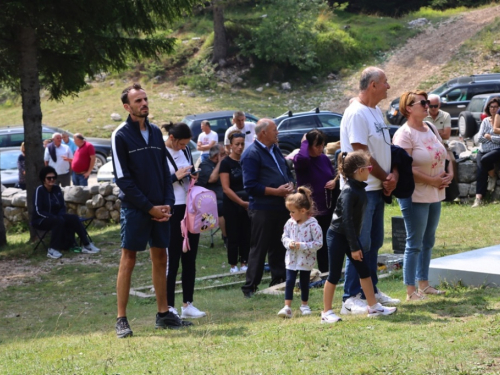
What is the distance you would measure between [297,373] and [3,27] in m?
10.8

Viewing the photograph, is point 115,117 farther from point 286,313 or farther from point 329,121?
point 286,313

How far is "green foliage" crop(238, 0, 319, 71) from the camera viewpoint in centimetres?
3938

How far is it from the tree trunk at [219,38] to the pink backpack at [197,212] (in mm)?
33524

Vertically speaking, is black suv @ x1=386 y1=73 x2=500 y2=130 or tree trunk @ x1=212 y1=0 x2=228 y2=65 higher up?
tree trunk @ x1=212 y1=0 x2=228 y2=65

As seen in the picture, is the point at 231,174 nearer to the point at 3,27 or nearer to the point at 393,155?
the point at 393,155

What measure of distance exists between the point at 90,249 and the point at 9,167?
30.9ft

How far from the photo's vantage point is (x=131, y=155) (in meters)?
6.72

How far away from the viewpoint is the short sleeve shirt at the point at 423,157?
7.21 meters

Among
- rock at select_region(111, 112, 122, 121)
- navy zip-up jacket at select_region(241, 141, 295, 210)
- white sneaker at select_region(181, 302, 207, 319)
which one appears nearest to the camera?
white sneaker at select_region(181, 302, 207, 319)

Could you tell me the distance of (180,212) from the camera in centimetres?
768

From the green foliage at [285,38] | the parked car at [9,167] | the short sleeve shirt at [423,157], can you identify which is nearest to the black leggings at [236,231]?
the short sleeve shirt at [423,157]

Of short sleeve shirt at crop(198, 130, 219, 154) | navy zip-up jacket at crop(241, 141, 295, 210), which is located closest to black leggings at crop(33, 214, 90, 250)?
short sleeve shirt at crop(198, 130, 219, 154)

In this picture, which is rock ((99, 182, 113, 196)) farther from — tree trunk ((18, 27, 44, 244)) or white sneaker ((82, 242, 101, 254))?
white sneaker ((82, 242, 101, 254))

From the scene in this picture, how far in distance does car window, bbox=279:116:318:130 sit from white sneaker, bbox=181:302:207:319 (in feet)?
53.2
